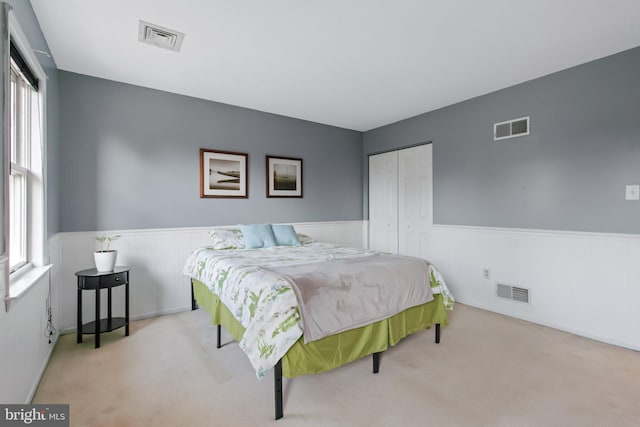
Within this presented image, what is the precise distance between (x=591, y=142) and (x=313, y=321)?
9.69 feet

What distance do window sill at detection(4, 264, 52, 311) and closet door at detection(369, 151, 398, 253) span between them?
3.94m

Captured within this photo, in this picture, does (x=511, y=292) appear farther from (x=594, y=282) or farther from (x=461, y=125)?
(x=461, y=125)

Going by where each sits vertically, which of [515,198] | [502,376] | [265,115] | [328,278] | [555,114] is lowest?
[502,376]

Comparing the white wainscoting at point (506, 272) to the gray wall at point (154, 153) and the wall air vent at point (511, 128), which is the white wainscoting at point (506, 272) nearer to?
the gray wall at point (154, 153)

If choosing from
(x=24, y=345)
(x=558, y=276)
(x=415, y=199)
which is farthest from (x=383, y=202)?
(x=24, y=345)

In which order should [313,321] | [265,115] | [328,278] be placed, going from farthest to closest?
1. [265,115]
2. [328,278]
3. [313,321]

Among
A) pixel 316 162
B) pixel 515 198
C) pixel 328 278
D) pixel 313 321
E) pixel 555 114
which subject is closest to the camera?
pixel 313 321

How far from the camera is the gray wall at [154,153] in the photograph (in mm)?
2986

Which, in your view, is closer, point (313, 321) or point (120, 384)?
point (313, 321)

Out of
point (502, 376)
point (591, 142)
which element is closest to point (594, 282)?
point (591, 142)

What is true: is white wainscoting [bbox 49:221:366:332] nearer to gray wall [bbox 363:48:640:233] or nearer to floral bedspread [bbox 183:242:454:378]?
floral bedspread [bbox 183:242:454:378]

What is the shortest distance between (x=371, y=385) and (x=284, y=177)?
2.92m

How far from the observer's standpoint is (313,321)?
1824 mm

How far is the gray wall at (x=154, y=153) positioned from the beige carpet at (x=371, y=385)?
50.4 inches
